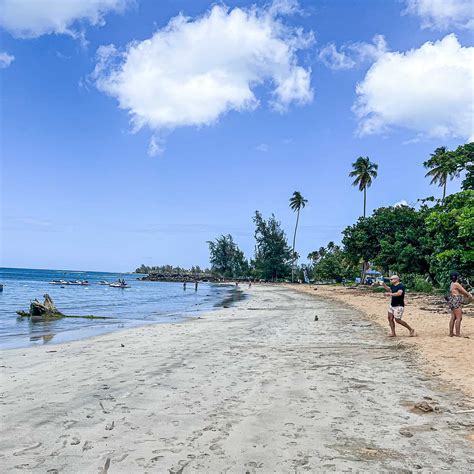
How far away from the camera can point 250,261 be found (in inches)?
5113

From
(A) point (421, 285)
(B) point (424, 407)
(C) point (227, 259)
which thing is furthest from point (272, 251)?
(B) point (424, 407)

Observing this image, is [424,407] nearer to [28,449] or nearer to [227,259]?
[28,449]

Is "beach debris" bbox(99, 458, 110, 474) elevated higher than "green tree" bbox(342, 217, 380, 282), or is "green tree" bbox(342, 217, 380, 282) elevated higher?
"green tree" bbox(342, 217, 380, 282)

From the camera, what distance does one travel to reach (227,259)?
134500mm

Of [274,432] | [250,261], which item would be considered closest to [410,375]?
[274,432]

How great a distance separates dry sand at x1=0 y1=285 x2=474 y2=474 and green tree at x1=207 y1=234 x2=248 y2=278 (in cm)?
12336

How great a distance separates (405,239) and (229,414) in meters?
36.8

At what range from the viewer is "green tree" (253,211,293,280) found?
356 feet

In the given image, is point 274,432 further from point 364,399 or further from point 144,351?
point 144,351

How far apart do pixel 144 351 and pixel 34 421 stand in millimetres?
5148

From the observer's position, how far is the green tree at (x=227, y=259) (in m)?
133

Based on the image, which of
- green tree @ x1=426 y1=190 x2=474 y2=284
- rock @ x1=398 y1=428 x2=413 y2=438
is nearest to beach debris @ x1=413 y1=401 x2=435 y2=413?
rock @ x1=398 y1=428 x2=413 y2=438

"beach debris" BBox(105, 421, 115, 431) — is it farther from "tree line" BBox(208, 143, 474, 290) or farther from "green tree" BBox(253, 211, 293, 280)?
"green tree" BBox(253, 211, 293, 280)

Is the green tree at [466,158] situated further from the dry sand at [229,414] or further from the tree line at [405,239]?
the dry sand at [229,414]
